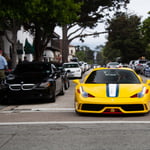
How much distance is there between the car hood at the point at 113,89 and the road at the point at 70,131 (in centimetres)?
54

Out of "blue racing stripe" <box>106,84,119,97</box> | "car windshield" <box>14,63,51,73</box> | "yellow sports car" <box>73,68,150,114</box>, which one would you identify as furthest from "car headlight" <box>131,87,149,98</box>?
"car windshield" <box>14,63,51,73</box>

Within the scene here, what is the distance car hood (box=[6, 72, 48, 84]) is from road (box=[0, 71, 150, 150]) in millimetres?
1876

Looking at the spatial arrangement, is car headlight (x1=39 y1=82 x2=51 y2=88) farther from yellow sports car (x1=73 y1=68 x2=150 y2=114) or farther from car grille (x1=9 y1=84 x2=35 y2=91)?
yellow sports car (x1=73 y1=68 x2=150 y2=114)

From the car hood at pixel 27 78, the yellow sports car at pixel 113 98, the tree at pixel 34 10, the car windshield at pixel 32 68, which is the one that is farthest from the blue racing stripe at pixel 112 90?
the tree at pixel 34 10

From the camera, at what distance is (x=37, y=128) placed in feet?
22.4

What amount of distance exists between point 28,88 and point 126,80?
3.30 m

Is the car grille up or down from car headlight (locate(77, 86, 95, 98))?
down

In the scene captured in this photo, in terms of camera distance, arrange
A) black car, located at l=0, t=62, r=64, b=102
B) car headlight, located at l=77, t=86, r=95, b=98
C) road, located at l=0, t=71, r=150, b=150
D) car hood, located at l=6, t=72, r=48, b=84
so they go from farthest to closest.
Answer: car hood, located at l=6, t=72, r=48, b=84
black car, located at l=0, t=62, r=64, b=102
car headlight, located at l=77, t=86, r=95, b=98
road, located at l=0, t=71, r=150, b=150

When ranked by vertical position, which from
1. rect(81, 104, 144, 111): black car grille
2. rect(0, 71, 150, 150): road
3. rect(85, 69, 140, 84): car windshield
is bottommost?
rect(0, 71, 150, 150): road

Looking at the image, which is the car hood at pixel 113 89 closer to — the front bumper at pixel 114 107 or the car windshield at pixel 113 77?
the front bumper at pixel 114 107

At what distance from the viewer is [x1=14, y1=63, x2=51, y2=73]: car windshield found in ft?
42.1

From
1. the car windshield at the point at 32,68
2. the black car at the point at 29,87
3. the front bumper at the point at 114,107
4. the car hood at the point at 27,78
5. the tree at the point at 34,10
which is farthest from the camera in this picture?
the tree at the point at 34,10

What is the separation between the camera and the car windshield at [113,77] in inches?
356

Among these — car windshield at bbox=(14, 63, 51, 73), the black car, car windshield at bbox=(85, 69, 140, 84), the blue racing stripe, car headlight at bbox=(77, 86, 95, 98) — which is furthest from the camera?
car windshield at bbox=(14, 63, 51, 73)
